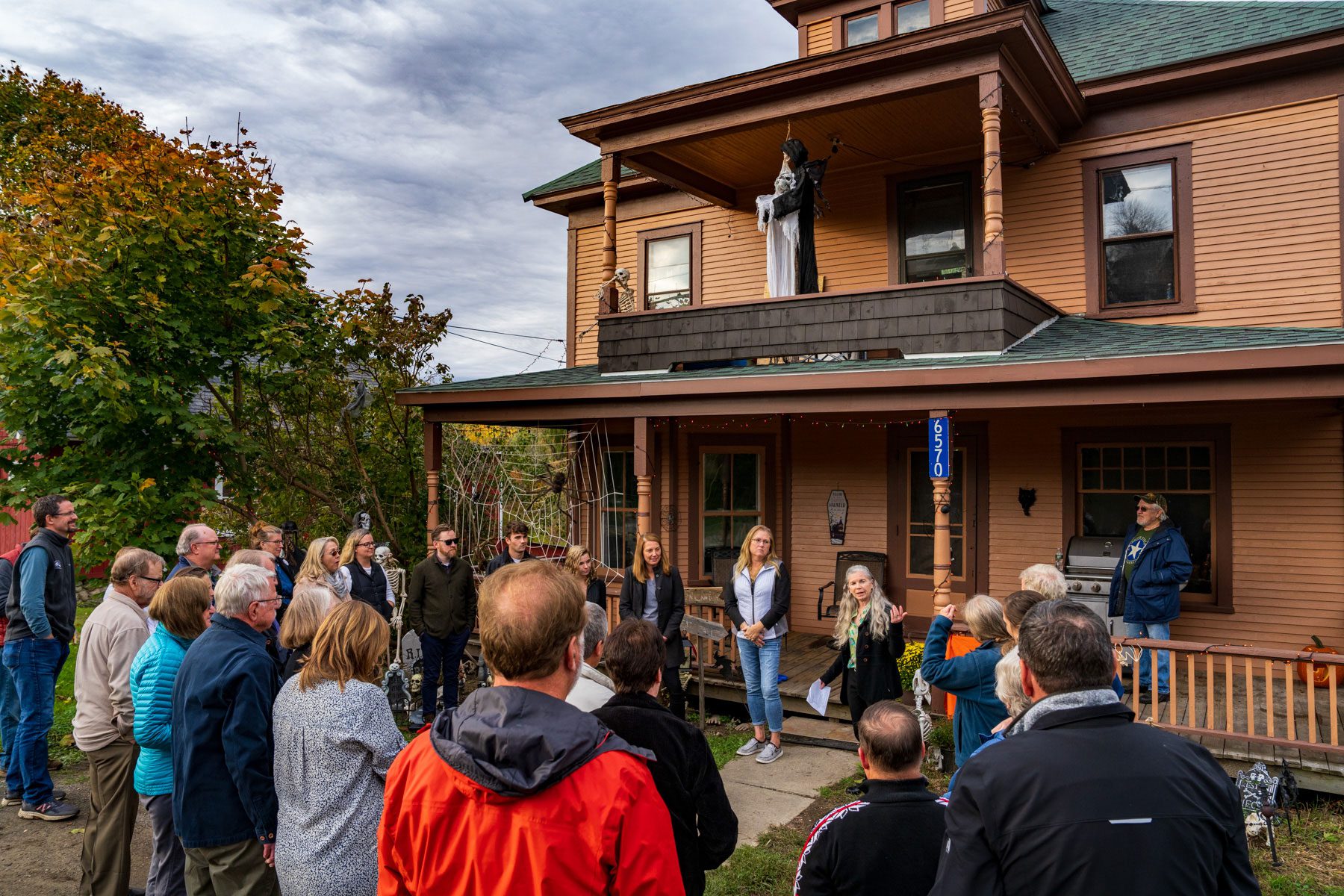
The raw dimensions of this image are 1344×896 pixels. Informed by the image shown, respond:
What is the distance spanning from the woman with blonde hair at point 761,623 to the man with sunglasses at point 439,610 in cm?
248

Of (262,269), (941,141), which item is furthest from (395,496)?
(941,141)

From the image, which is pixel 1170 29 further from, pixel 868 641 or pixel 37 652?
pixel 37 652

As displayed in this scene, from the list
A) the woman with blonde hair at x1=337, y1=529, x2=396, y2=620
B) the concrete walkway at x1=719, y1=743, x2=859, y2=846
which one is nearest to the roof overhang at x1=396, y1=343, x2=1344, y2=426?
the woman with blonde hair at x1=337, y1=529, x2=396, y2=620

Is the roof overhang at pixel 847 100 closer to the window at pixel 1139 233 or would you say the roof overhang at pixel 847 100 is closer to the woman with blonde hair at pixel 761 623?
the window at pixel 1139 233

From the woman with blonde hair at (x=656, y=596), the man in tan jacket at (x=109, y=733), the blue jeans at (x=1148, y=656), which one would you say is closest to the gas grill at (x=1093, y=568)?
the blue jeans at (x=1148, y=656)

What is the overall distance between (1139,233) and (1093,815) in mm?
8662

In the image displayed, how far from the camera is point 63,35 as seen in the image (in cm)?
1468

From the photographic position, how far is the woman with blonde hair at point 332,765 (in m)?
2.76

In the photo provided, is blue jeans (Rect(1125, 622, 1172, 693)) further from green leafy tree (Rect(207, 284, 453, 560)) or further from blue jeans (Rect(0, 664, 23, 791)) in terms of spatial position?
green leafy tree (Rect(207, 284, 453, 560))

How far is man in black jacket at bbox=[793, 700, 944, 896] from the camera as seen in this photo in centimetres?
220

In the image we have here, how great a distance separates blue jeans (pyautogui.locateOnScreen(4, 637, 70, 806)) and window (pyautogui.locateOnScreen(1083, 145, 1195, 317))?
9.95m

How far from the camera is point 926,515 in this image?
9.89 meters

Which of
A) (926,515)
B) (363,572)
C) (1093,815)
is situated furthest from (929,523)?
(1093,815)

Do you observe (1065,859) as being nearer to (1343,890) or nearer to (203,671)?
(203,671)
